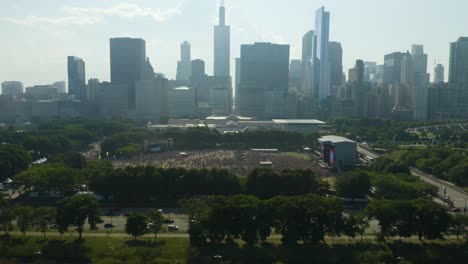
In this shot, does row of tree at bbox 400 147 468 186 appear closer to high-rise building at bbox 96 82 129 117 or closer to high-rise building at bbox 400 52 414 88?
high-rise building at bbox 96 82 129 117

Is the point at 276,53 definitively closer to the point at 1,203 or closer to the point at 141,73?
the point at 141,73

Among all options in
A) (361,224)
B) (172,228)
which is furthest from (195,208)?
(361,224)

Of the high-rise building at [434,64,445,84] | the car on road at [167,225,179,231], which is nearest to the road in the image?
the car on road at [167,225,179,231]

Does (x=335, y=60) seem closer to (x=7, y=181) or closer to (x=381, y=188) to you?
(x=381, y=188)

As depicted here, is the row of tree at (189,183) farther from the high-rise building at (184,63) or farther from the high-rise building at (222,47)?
the high-rise building at (184,63)

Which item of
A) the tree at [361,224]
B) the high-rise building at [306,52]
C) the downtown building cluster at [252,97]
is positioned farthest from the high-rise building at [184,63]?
the tree at [361,224]

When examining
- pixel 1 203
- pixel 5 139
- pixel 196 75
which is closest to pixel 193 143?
pixel 5 139
